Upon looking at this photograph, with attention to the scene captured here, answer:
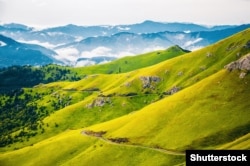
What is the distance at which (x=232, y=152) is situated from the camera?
75.1m

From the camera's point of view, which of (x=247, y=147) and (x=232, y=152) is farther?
(x=247, y=147)

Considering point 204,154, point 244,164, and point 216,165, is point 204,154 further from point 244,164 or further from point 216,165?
point 244,164

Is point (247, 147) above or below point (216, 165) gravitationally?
below

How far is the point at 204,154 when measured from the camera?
7394cm

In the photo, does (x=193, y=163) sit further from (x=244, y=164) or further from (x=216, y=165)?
(x=244, y=164)

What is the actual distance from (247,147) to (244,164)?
10032 cm

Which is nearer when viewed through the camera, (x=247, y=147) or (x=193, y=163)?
(x=193, y=163)

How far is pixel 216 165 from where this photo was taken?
244ft

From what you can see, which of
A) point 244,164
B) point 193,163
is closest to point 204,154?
point 193,163

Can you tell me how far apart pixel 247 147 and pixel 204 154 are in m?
104

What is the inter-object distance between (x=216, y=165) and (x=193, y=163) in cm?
440

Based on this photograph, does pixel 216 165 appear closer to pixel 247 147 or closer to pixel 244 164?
pixel 244 164

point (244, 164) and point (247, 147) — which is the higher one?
point (244, 164)

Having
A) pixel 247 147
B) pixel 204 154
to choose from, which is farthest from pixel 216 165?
pixel 247 147
